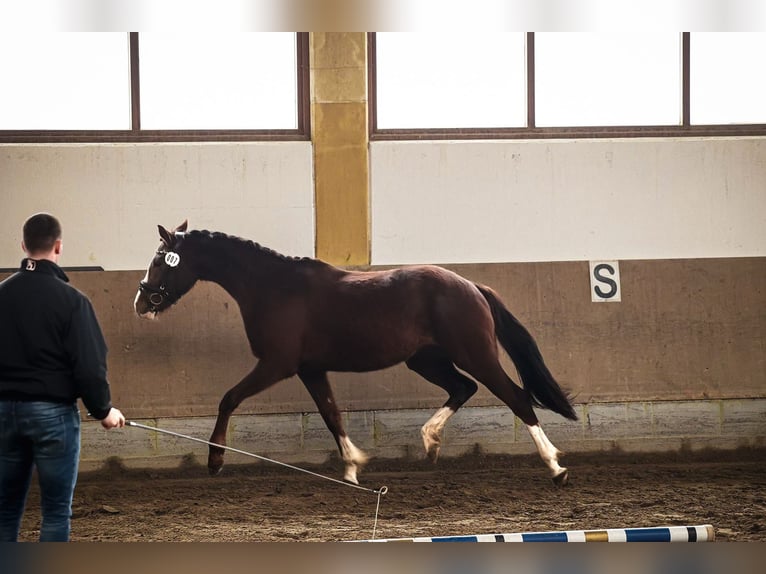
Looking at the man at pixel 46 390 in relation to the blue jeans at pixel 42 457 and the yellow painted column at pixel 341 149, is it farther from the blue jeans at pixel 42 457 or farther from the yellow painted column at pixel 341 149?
the yellow painted column at pixel 341 149

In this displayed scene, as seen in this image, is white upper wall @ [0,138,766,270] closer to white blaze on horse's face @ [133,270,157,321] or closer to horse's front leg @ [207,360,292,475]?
white blaze on horse's face @ [133,270,157,321]

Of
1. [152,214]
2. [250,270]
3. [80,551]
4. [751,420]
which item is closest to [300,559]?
[80,551]

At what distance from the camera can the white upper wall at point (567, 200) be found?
612 centimetres

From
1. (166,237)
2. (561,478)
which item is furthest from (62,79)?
(561,478)

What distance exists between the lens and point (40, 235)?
3.68 m

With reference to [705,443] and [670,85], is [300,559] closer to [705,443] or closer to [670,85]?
[705,443]

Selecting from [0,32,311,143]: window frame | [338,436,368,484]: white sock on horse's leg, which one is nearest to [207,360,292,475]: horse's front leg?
[338,436,368,484]: white sock on horse's leg

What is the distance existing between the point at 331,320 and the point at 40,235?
7.75ft

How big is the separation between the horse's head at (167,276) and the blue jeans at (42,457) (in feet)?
7.13

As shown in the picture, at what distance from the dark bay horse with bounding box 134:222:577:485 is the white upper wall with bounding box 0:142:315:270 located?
0.78 feet

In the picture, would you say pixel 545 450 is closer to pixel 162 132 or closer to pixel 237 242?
pixel 237 242

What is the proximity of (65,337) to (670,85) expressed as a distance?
14.5 feet

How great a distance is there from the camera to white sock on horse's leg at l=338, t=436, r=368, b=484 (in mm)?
5789

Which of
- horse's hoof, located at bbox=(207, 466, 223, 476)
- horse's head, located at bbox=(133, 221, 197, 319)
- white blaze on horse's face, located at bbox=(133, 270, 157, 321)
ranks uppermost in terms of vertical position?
horse's head, located at bbox=(133, 221, 197, 319)
